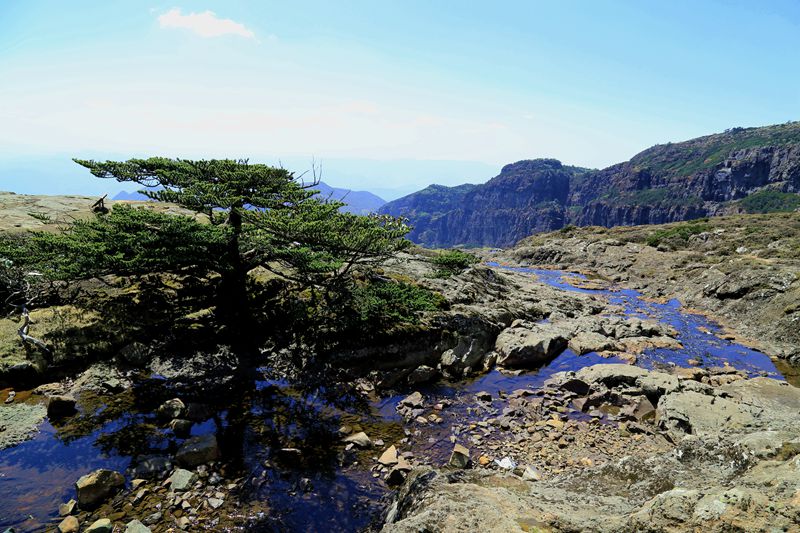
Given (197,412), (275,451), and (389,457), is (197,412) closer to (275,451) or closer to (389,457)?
(275,451)

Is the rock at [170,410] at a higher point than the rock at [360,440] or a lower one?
higher

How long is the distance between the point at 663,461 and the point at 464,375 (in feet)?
37.9

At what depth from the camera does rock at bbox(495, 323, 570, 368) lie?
2356 cm

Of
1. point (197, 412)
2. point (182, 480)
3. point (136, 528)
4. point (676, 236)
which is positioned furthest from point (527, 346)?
point (676, 236)

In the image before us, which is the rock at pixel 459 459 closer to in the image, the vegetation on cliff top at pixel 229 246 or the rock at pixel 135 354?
the vegetation on cliff top at pixel 229 246

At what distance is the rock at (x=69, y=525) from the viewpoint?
9.93 meters

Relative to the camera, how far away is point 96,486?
11.1 meters

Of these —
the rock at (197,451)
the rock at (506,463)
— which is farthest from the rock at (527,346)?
the rock at (197,451)

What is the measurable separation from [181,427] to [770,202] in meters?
227

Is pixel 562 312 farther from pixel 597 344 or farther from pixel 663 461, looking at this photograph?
pixel 663 461

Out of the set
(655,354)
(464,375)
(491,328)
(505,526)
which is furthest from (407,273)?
(505,526)

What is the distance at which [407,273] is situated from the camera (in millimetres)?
37656

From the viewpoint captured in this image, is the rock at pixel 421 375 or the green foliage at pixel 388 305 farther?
the green foliage at pixel 388 305

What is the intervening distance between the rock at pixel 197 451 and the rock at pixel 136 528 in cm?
282
